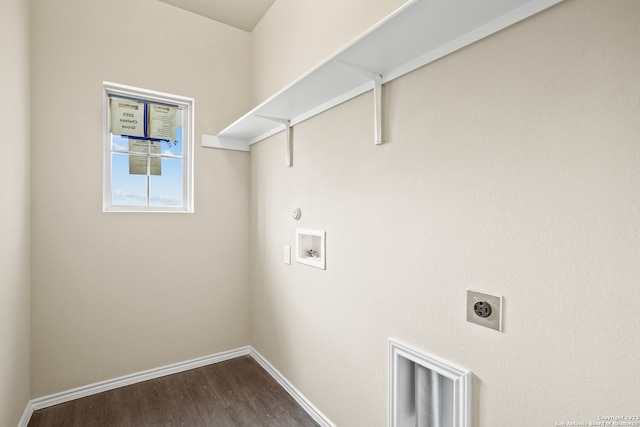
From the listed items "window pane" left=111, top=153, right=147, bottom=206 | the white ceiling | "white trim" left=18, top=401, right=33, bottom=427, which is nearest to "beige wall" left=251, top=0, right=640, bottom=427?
the white ceiling

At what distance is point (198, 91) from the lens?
8.63ft

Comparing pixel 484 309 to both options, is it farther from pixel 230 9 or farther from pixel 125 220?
pixel 230 9

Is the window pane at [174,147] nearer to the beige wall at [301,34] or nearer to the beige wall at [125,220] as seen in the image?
the beige wall at [125,220]

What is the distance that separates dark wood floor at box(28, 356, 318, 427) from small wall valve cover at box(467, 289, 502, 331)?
1398 mm

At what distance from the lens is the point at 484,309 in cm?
111

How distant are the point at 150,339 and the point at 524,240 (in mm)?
2652

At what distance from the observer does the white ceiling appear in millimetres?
2488

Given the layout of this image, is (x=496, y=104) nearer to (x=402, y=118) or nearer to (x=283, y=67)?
(x=402, y=118)

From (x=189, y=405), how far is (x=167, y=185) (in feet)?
5.51

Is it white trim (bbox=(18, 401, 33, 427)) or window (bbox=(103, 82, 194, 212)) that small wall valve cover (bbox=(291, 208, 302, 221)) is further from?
white trim (bbox=(18, 401, 33, 427))

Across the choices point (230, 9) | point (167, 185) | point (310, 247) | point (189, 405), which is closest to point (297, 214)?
point (310, 247)

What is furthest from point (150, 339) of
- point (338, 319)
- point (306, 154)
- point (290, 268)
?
point (306, 154)

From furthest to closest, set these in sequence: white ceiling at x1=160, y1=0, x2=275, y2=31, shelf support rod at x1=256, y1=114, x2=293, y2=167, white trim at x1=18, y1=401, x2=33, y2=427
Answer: white ceiling at x1=160, y1=0, x2=275, y2=31, shelf support rod at x1=256, y1=114, x2=293, y2=167, white trim at x1=18, y1=401, x2=33, y2=427

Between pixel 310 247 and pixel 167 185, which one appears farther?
pixel 167 185
